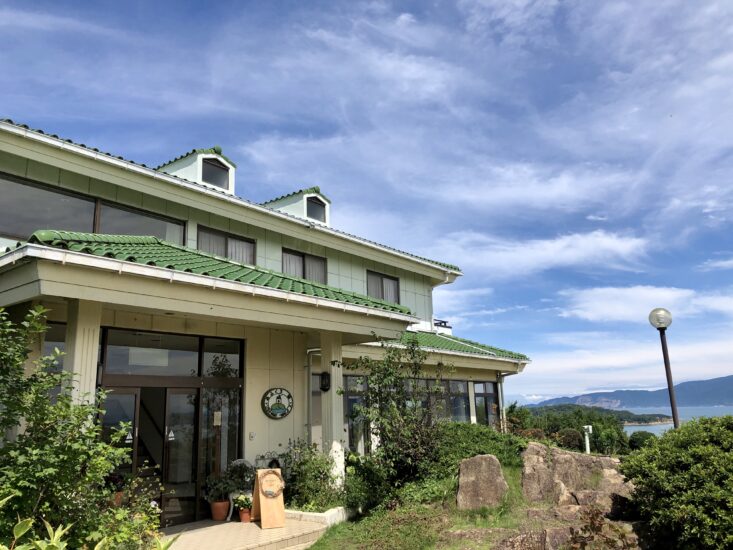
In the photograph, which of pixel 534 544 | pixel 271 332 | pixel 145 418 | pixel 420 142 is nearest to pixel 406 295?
pixel 420 142

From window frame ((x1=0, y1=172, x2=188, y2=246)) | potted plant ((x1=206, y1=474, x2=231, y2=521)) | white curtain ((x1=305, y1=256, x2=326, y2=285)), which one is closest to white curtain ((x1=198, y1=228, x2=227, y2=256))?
window frame ((x1=0, y1=172, x2=188, y2=246))

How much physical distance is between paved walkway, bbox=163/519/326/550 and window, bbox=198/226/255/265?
5454 millimetres

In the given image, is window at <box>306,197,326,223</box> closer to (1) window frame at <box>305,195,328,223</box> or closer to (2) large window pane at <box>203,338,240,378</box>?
(1) window frame at <box>305,195,328,223</box>

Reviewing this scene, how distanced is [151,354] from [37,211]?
3033mm

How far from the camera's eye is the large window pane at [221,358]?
33.6ft

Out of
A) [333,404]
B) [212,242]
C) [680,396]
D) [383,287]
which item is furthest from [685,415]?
[680,396]

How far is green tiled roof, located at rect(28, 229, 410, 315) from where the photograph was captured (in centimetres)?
664

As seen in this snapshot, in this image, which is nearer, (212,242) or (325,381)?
(325,381)

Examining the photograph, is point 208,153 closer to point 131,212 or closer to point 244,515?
point 131,212

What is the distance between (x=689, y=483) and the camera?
6.54 meters

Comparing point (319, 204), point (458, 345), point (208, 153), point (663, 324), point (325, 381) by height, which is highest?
point (208, 153)

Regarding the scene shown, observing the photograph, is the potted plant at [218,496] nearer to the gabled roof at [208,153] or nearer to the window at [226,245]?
the window at [226,245]

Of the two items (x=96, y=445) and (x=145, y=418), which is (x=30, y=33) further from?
(x=96, y=445)

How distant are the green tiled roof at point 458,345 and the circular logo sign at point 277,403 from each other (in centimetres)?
437
